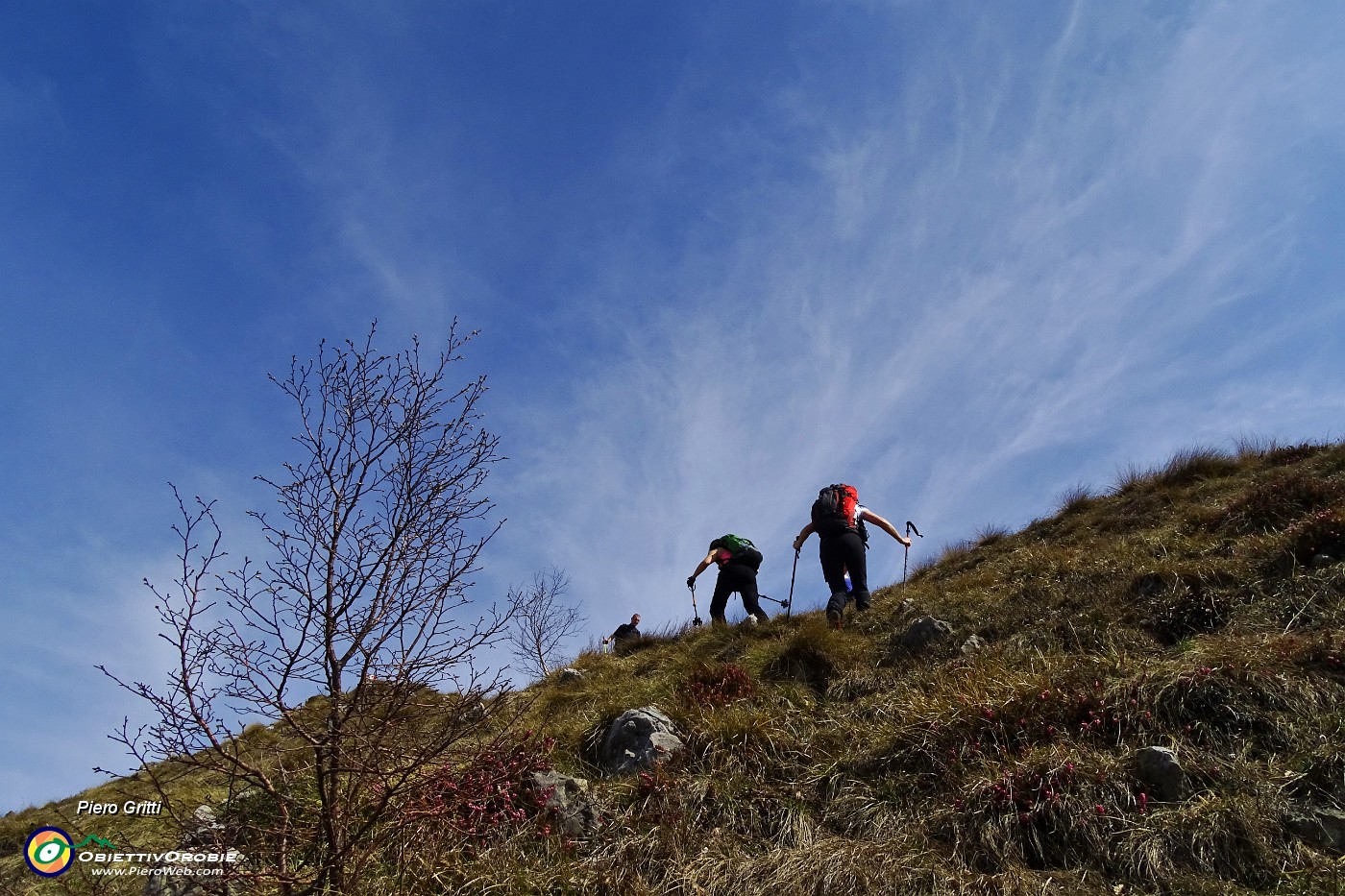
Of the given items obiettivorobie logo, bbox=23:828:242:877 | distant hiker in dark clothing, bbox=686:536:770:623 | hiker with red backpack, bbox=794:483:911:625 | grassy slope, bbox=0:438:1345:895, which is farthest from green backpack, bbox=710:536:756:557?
obiettivorobie logo, bbox=23:828:242:877

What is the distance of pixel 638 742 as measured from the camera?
19.5 feet

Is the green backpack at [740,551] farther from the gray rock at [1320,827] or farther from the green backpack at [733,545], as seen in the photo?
the gray rock at [1320,827]

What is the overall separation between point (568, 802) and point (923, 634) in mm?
3830

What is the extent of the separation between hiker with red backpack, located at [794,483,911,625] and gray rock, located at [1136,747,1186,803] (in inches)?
183

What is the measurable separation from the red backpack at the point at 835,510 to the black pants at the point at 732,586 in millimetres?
1606

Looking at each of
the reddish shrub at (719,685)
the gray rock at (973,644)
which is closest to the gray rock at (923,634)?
the gray rock at (973,644)

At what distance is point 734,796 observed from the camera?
5086mm

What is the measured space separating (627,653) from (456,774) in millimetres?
6376

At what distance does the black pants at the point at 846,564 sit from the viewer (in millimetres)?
9133

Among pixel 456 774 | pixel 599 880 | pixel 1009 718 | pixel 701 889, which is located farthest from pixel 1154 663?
pixel 456 774

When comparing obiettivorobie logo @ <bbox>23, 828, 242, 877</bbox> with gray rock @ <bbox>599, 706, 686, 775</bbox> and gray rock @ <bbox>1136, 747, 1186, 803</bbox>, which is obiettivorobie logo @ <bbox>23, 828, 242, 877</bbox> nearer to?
gray rock @ <bbox>599, 706, 686, 775</bbox>

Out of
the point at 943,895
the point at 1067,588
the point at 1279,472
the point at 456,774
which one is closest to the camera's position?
the point at 943,895

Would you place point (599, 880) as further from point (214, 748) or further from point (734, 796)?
point (214, 748)

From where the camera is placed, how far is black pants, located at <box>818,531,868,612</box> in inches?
360
